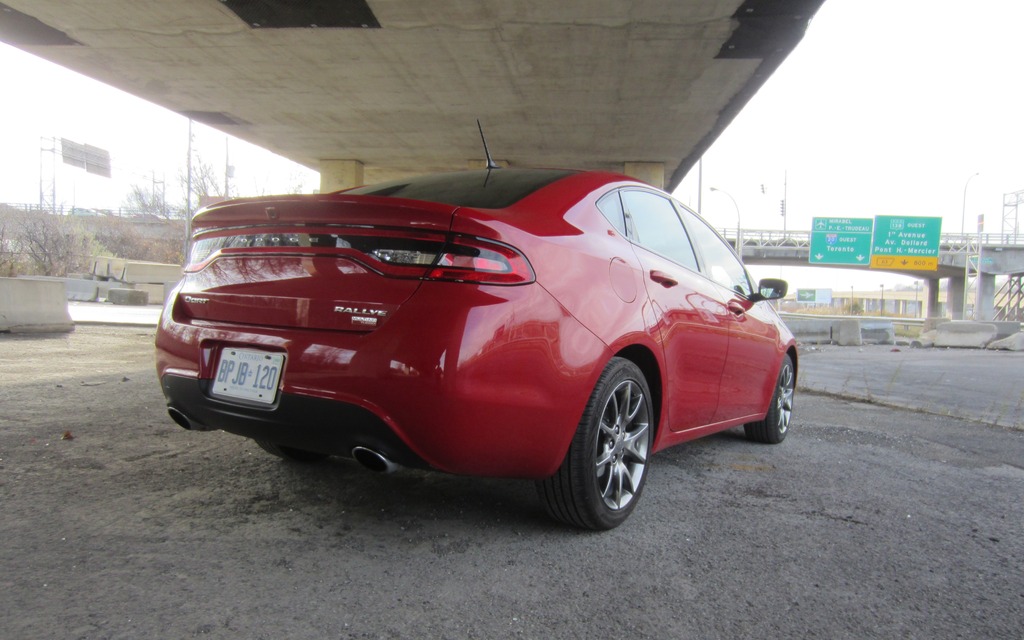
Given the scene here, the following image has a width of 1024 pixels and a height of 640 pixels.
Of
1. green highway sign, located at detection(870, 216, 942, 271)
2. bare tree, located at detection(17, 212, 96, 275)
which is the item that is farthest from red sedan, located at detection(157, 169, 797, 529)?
green highway sign, located at detection(870, 216, 942, 271)

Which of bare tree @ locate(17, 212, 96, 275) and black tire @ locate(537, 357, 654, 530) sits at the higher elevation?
bare tree @ locate(17, 212, 96, 275)

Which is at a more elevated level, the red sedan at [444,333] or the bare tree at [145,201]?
the bare tree at [145,201]

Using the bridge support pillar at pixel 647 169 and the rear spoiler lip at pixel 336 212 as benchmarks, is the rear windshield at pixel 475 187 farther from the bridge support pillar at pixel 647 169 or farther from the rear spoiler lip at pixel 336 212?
the bridge support pillar at pixel 647 169

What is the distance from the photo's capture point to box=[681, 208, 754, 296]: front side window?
13.0 ft

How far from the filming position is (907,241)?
121 ft

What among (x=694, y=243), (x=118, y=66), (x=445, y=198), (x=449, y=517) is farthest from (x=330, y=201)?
(x=118, y=66)

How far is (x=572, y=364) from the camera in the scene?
246cm

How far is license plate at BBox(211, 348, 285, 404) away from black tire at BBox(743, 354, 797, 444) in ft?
11.1

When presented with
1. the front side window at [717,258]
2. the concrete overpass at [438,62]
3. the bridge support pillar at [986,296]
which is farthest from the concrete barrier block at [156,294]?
the bridge support pillar at [986,296]

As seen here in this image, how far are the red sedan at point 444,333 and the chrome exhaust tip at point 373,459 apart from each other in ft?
0.05

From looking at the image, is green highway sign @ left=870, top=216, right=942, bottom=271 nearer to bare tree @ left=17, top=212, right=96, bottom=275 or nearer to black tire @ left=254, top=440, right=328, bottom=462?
black tire @ left=254, top=440, right=328, bottom=462

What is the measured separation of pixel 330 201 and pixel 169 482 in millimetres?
1689

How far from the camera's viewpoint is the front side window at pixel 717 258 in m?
3.96

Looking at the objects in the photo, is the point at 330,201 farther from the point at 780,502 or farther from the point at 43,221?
the point at 43,221
